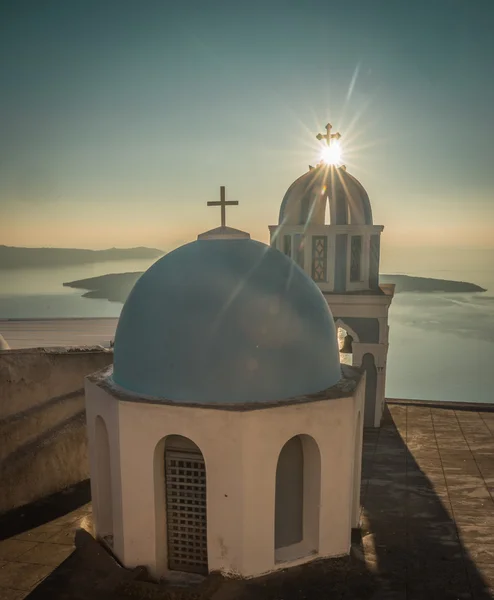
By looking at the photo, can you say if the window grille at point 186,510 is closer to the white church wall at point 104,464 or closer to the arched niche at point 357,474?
the white church wall at point 104,464

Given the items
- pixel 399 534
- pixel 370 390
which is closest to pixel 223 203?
pixel 399 534

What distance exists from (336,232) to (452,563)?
34.0ft

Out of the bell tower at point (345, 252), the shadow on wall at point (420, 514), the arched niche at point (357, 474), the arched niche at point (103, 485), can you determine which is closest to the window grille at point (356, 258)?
the bell tower at point (345, 252)

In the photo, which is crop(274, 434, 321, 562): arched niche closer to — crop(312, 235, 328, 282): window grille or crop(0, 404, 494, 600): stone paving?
crop(0, 404, 494, 600): stone paving

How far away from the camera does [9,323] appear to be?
3819cm

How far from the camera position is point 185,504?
25.9 feet

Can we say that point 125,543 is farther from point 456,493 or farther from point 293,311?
point 456,493

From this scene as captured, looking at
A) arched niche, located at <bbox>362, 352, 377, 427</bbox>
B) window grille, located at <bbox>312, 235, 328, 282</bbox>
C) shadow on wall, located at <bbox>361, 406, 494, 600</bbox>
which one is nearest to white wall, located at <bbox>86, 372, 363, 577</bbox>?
shadow on wall, located at <bbox>361, 406, 494, 600</bbox>

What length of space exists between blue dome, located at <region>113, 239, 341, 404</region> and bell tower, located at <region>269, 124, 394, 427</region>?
310 inches

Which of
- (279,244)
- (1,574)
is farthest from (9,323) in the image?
(1,574)

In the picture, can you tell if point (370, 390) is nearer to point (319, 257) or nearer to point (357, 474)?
point (319, 257)

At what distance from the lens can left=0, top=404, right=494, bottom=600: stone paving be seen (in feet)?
24.7

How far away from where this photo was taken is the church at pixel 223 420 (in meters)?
7.32

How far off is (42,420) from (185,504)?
5.04m
